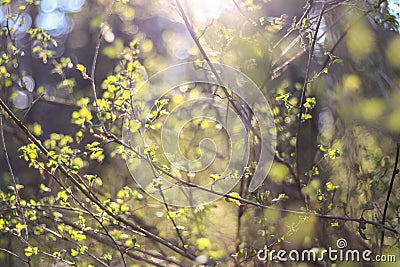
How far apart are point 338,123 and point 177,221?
2.50 ft

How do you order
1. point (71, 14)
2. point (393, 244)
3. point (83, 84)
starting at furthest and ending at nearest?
point (83, 84) → point (71, 14) → point (393, 244)

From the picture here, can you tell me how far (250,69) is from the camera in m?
2.02

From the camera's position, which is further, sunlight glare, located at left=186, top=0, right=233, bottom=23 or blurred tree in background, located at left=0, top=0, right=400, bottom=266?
sunlight glare, located at left=186, top=0, right=233, bottom=23

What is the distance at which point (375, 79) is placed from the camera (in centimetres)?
207

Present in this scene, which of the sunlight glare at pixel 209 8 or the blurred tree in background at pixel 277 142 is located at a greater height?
the sunlight glare at pixel 209 8

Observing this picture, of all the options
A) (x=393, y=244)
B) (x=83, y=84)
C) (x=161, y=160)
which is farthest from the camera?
(x=83, y=84)

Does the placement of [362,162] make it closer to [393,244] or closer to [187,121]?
[393,244]

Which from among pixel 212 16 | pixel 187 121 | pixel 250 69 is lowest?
pixel 187 121

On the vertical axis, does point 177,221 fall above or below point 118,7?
below

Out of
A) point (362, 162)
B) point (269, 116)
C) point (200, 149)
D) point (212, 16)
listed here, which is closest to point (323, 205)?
point (362, 162)

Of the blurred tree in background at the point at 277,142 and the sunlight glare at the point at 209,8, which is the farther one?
the sunlight glare at the point at 209,8

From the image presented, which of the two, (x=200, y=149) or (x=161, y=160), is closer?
(x=161, y=160)

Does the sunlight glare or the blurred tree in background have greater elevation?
the sunlight glare

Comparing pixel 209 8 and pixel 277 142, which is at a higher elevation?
pixel 209 8
